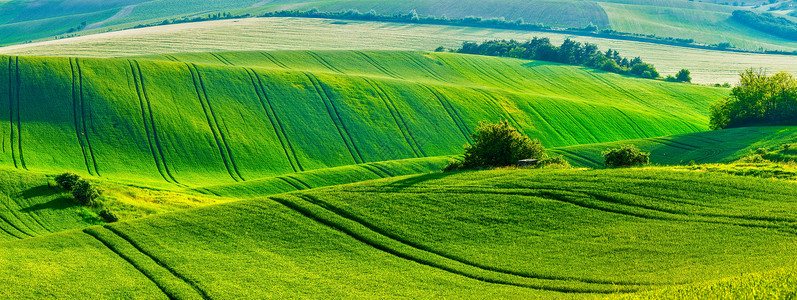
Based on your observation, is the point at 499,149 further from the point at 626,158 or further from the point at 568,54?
the point at 568,54

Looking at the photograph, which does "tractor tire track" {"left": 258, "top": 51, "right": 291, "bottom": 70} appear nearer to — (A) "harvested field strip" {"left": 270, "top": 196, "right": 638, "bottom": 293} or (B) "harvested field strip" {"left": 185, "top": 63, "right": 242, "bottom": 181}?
(B) "harvested field strip" {"left": 185, "top": 63, "right": 242, "bottom": 181}

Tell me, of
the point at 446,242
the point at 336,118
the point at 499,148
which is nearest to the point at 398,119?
the point at 336,118

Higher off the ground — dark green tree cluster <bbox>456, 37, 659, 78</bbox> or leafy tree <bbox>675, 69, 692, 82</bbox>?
dark green tree cluster <bbox>456, 37, 659, 78</bbox>

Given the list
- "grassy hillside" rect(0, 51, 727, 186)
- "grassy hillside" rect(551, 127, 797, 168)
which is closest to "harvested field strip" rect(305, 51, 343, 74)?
"grassy hillside" rect(0, 51, 727, 186)

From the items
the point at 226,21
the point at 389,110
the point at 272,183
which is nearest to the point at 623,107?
the point at 389,110

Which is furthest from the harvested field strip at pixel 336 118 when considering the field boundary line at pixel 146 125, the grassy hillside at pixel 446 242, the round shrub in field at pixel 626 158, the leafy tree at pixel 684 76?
the leafy tree at pixel 684 76
